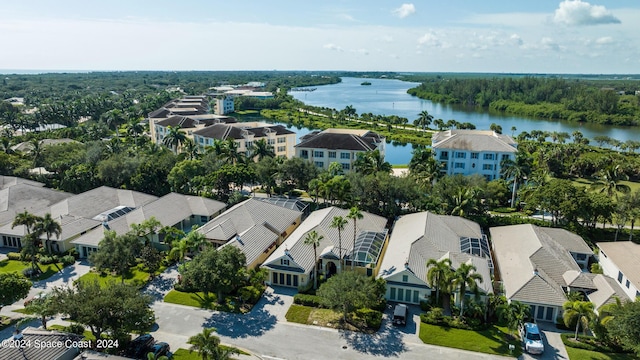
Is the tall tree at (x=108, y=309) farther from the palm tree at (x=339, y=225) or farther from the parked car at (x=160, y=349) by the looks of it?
the palm tree at (x=339, y=225)

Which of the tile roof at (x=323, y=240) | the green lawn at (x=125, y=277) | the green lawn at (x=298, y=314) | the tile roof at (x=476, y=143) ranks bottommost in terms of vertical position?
the green lawn at (x=125, y=277)

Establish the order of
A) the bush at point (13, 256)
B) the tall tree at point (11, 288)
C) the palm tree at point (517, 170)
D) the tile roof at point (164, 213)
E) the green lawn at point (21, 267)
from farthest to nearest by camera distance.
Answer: the palm tree at point (517, 170) < the tile roof at point (164, 213) < the bush at point (13, 256) < the green lawn at point (21, 267) < the tall tree at point (11, 288)

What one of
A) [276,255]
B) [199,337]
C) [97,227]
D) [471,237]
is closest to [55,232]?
[97,227]

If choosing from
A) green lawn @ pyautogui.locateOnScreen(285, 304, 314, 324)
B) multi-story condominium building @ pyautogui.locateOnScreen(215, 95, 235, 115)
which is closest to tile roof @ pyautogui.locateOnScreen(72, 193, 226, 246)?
green lawn @ pyautogui.locateOnScreen(285, 304, 314, 324)

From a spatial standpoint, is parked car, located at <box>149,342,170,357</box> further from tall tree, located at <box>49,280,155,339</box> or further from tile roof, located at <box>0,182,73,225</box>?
tile roof, located at <box>0,182,73,225</box>

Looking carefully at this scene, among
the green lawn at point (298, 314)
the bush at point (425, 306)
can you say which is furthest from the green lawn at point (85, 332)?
the bush at point (425, 306)

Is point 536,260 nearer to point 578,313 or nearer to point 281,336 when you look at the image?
point 578,313

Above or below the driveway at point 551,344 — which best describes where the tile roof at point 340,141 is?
above
